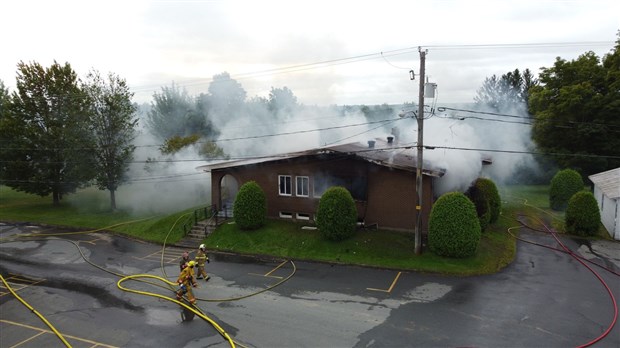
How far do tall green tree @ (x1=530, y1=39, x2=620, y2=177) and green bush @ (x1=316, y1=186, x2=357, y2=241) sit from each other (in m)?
25.9

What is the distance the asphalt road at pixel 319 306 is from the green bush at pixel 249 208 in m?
2.84

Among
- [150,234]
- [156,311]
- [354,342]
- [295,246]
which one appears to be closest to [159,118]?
[150,234]

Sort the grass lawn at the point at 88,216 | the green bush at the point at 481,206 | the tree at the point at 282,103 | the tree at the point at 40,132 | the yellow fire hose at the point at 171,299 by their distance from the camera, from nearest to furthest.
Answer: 1. the yellow fire hose at the point at 171,299
2. the green bush at the point at 481,206
3. the grass lawn at the point at 88,216
4. the tree at the point at 40,132
5. the tree at the point at 282,103

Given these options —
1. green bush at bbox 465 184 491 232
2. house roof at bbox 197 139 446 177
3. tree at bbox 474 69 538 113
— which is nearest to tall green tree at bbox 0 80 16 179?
house roof at bbox 197 139 446 177

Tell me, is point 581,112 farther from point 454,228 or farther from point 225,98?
point 225,98

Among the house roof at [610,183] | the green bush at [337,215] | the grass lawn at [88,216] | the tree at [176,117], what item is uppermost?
the tree at [176,117]

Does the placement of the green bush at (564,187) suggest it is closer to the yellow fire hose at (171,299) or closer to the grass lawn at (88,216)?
the grass lawn at (88,216)

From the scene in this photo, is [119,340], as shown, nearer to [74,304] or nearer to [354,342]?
[74,304]

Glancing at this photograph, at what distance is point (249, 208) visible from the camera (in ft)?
74.6

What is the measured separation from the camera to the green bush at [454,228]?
59.9ft

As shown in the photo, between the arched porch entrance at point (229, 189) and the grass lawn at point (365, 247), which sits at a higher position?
the arched porch entrance at point (229, 189)

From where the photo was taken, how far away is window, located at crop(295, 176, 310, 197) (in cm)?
2401

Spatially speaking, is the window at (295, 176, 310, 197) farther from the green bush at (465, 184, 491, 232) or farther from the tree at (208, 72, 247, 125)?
the tree at (208, 72, 247, 125)

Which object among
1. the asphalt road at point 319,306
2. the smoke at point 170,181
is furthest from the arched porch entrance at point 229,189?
the asphalt road at point 319,306
